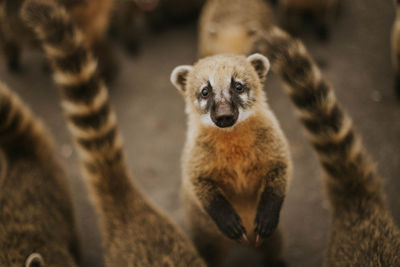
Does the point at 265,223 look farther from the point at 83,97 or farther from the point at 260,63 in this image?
the point at 83,97

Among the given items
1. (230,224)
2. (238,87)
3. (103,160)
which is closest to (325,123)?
(238,87)

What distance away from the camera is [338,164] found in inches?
115

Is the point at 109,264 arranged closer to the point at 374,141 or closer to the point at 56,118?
the point at 56,118

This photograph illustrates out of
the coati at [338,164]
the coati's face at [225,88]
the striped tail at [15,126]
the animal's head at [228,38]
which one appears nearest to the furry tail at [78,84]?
the striped tail at [15,126]

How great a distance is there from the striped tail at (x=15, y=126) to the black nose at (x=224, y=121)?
6.21 ft

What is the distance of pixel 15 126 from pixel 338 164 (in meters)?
2.63

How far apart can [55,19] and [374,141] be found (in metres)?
3.22

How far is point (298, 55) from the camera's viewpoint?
2.77m

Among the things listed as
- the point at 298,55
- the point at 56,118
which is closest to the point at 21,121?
the point at 56,118

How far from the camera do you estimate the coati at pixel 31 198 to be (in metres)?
2.93

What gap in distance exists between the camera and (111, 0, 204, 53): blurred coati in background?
5219 mm

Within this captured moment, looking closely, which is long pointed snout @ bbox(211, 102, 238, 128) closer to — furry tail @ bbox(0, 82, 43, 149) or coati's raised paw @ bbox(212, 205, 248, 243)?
coati's raised paw @ bbox(212, 205, 248, 243)

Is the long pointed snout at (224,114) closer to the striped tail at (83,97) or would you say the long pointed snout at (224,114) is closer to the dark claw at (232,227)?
the dark claw at (232,227)

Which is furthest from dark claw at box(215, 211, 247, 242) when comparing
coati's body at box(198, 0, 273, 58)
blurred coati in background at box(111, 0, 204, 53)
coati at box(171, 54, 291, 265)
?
blurred coati in background at box(111, 0, 204, 53)
